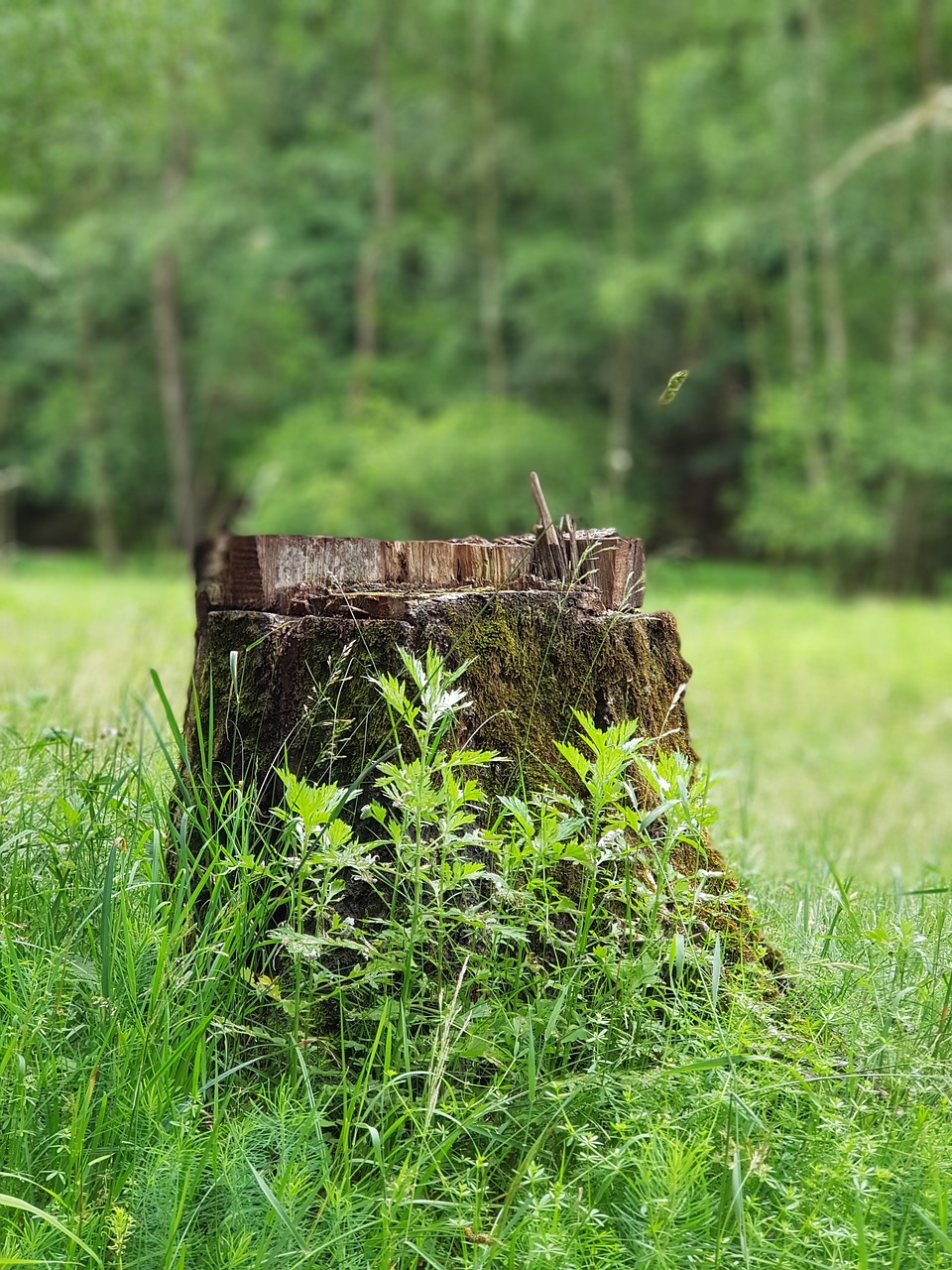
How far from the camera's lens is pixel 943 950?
2490mm

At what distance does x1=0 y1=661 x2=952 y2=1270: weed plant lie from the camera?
1.84 m

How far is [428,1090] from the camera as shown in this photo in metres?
1.99

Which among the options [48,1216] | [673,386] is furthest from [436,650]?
[48,1216]

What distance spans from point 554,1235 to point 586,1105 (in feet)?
0.87

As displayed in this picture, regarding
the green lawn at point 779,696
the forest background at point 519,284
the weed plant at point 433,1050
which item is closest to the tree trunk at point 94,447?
the forest background at point 519,284

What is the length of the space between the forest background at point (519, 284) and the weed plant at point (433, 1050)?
601 inches

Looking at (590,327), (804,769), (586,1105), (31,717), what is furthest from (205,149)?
(586,1105)

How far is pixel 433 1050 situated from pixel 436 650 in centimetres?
78

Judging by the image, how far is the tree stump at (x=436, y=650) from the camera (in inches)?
93.4

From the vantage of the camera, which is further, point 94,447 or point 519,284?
point 94,447

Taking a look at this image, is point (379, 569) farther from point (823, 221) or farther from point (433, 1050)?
point (823, 221)

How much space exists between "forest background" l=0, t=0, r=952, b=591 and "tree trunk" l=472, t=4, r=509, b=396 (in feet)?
0.31

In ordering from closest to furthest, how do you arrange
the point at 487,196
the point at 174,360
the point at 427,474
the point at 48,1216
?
the point at 48,1216, the point at 427,474, the point at 487,196, the point at 174,360

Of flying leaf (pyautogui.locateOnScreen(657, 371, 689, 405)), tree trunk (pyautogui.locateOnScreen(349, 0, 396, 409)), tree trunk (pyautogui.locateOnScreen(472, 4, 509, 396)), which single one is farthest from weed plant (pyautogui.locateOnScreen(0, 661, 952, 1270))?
tree trunk (pyautogui.locateOnScreen(349, 0, 396, 409))
